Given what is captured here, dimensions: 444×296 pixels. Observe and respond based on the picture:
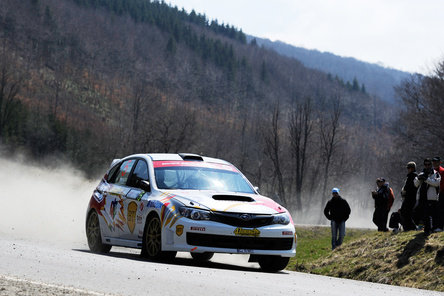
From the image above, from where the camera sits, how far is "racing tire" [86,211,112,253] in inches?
492

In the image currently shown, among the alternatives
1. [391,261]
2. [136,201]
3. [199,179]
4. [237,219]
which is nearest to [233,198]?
[237,219]

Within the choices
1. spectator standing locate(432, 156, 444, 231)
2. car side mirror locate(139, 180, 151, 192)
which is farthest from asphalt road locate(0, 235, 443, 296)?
spectator standing locate(432, 156, 444, 231)

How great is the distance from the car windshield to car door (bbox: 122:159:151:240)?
0.28 meters

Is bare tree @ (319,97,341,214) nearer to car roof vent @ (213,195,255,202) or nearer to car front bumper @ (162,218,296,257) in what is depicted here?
car roof vent @ (213,195,255,202)

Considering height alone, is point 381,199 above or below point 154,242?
above

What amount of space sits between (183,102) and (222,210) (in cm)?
17840

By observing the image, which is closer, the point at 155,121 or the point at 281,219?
the point at 281,219

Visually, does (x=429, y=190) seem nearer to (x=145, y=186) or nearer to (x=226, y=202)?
(x=226, y=202)

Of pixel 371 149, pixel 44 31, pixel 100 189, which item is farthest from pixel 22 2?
pixel 100 189

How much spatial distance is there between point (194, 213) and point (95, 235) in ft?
10.8

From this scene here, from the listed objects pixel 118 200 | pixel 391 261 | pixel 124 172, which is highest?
pixel 124 172

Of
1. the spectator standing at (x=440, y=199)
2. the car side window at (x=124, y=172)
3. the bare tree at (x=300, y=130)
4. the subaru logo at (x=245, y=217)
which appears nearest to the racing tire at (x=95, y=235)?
the car side window at (x=124, y=172)

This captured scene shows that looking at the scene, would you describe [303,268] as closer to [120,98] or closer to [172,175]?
[172,175]

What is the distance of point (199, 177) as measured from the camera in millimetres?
11531
